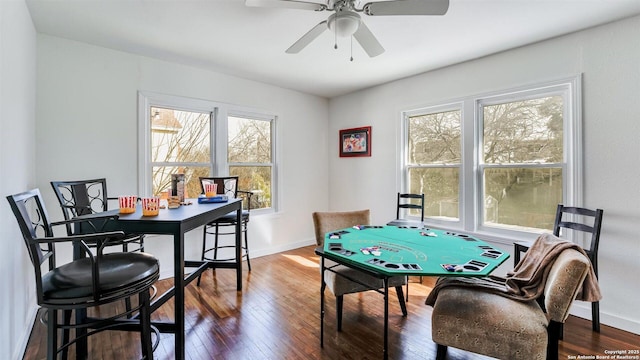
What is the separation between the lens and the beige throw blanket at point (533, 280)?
4.65ft

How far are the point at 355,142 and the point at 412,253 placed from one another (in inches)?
113

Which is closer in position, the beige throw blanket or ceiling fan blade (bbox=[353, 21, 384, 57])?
the beige throw blanket

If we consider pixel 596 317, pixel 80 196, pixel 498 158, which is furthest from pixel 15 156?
pixel 596 317

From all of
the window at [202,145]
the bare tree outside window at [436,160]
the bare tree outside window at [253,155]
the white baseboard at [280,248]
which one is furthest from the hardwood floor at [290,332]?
the bare tree outside window at [253,155]

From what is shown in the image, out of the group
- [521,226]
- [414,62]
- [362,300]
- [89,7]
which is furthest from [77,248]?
[521,226]

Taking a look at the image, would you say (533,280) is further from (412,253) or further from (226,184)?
(226,184)

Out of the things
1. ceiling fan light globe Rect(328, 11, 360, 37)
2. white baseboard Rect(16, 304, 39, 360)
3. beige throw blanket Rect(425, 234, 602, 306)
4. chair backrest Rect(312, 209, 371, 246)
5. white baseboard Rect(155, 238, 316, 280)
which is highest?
ceiling fan light globe Rect(328, 11, 360, 37)

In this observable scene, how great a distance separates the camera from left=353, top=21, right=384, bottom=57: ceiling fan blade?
77.4 inches

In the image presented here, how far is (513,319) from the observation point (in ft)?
4.77

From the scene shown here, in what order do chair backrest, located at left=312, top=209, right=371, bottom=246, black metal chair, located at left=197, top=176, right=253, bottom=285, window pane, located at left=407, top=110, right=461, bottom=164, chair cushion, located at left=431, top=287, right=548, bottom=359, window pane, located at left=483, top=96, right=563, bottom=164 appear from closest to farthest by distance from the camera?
chair cushion, located at left=431, top=287, right=548, bottom=359 → chair backrest, located at left=312, top=209, right=371, bottom=246 → window pane, located at left=483, top=96, right=563, bottom=164 → black metal chair, located at left=197, top=176, right=253, bottom=285 → window pane, located at left=407, top=110, right=461, bottom=164

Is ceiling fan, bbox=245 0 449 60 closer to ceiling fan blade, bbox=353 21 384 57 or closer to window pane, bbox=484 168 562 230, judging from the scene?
ceiling fan blade, bbox=353 21 384 57

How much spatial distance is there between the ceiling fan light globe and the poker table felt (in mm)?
1432

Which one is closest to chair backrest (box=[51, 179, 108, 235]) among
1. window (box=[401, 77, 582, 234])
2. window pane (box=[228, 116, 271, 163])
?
window pane (box=[228, 116, 271, 163])

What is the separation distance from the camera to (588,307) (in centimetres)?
247
